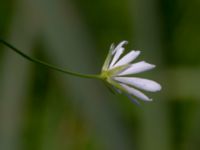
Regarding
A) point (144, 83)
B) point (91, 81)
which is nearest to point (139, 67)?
point (144, 83)

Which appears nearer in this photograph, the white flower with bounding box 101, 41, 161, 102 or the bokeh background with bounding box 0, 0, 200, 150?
the white flower with bounding box 101, 41, 161, 102

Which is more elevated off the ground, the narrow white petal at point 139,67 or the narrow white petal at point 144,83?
the narrow white petal at point 139,67

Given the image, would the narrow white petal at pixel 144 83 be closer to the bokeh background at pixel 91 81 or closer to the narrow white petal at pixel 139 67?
the narrow white petal at pixel 139 67

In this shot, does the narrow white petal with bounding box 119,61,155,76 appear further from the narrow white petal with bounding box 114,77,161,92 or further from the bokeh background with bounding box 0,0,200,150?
the bokeh background with bounding box 0,0,200,150

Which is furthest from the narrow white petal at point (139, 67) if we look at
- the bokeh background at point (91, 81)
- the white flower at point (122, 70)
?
the bokeh background at point (91, 81)

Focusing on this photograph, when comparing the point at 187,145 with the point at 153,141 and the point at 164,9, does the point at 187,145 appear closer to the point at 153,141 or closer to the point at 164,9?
the point at 153,141

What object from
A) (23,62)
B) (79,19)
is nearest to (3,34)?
(23,62)

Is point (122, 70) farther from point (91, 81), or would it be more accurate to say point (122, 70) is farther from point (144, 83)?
point (91, 81)

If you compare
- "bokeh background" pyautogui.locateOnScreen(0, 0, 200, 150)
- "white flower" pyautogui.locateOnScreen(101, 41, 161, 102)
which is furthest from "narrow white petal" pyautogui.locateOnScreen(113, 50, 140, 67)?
"bokeh background" pyautogui.locateOnScreen(0, 0, 200, 150)
